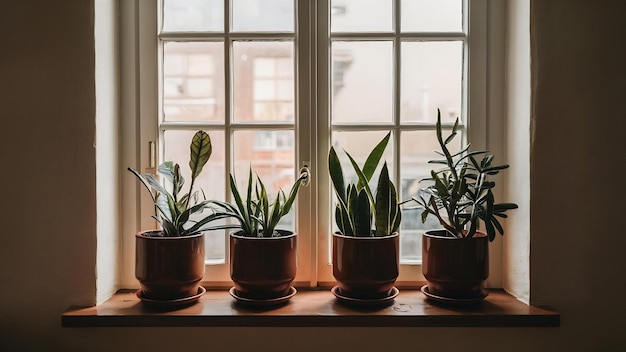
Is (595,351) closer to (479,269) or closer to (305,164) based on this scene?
(479,269)

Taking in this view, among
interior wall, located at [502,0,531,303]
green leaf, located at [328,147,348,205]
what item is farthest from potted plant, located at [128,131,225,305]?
interior wall, located at [502,0,531,303]

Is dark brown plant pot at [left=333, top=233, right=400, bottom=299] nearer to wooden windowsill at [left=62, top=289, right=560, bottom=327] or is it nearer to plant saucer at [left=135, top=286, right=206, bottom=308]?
wooden windowsill at [left=62, top=289, right=560, bottom=327]

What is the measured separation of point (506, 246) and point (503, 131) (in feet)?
A: 1.17

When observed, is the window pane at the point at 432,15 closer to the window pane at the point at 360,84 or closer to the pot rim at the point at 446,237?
the window pane at the point at 360,84

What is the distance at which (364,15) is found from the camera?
1.71 m

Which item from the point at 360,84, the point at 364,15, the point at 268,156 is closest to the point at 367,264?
the point at 268,156

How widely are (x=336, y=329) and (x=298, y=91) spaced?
0.73m

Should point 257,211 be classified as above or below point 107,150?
below

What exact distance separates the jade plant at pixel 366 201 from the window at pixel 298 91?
145mm

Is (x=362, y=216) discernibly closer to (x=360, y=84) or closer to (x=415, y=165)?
(x=415, y=165)

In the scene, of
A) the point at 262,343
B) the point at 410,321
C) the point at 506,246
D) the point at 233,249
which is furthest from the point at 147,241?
the point at 506,246

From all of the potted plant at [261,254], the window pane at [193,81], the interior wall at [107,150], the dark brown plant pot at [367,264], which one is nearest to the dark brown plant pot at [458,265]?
the dark brown plant pot at [367,264]

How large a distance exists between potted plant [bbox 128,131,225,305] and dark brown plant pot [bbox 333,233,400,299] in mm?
365

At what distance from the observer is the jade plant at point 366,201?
1.52m
